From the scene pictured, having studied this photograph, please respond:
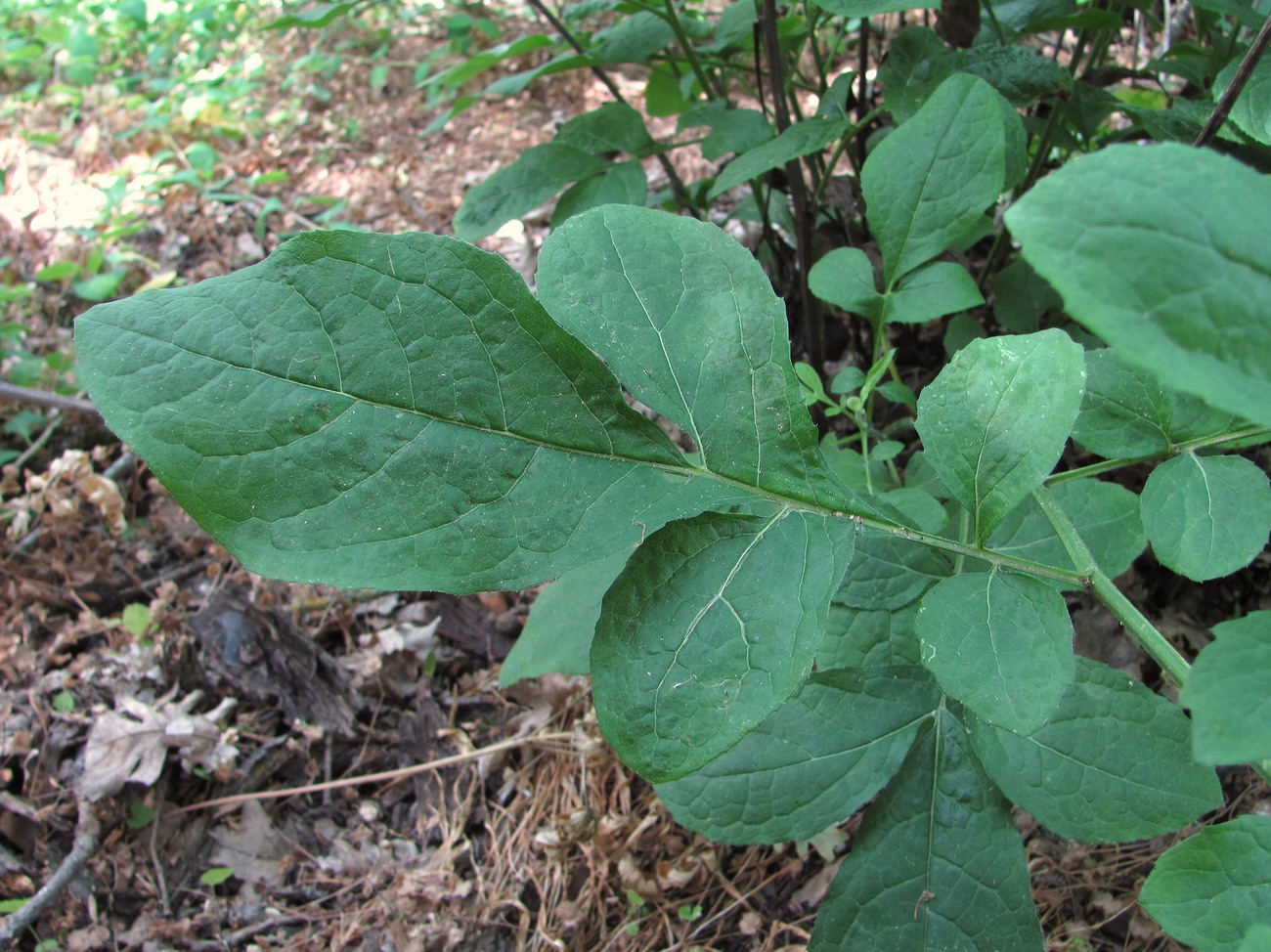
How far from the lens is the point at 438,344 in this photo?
3.23 feet

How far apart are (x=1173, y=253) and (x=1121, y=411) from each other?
23.8 inches

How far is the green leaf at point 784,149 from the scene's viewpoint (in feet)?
4.95

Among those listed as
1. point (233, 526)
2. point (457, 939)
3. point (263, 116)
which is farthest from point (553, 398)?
point (263, 116)

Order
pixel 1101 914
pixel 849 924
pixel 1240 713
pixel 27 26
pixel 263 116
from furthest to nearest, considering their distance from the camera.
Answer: pixel 27 26 → pixel 263 116 → pixel 1101 914 → pixel 849 924 → pixel 1240 713

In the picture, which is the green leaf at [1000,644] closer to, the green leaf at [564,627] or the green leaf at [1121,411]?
the green leaf at [1121,411]

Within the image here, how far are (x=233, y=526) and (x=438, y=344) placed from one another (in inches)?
11.5

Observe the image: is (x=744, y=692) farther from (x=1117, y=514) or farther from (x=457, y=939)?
(x=457, y=939)

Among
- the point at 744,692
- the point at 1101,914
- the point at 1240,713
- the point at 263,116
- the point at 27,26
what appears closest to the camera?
the point at 1240,713

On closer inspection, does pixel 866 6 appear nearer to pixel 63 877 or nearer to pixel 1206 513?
pixel 1206 513

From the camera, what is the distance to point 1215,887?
90cm

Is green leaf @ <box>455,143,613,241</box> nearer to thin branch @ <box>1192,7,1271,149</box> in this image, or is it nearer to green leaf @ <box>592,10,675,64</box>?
green leaf @ <box>592,10,675,64</box>

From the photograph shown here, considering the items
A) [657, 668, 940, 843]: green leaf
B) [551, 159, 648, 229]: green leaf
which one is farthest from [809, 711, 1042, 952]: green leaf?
[551, 159, 648, 229]: green leaf

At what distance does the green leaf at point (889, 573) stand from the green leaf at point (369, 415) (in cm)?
31

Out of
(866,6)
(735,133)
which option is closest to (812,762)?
(866,6)
